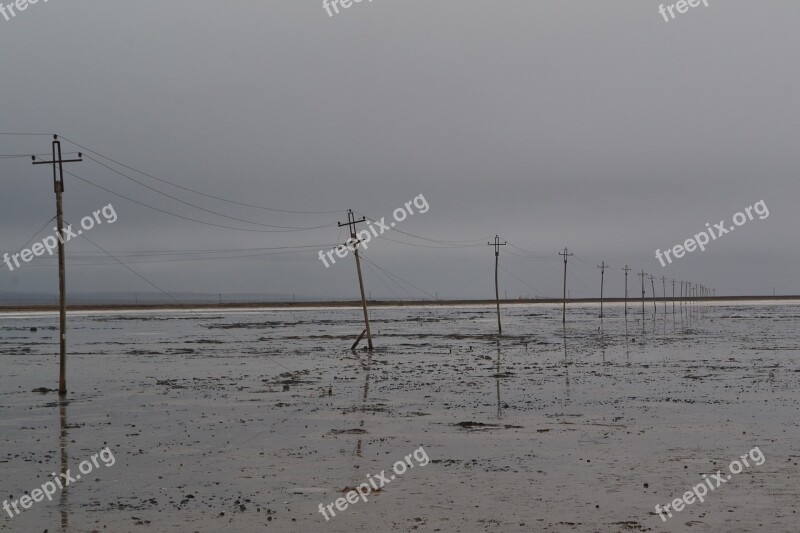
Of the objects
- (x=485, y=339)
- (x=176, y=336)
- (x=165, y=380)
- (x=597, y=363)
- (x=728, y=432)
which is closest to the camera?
(x=728, y=432)

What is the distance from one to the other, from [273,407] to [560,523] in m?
15.6

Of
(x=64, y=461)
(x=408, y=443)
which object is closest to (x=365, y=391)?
(x=408, y=443)

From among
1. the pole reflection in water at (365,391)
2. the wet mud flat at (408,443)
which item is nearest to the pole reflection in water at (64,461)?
the wet mud flat at (408,443)

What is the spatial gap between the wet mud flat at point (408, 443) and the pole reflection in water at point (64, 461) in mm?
56

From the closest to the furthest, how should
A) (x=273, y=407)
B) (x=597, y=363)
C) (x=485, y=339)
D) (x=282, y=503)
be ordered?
1. (x=282, y=503)
2. (x=273, y=407)
3. (x=597, y=363)
4. (x=485, y=339)

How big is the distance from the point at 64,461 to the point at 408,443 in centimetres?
799

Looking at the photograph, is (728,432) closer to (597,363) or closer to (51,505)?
(51,505)

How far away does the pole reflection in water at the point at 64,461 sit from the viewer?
13789 millimetres

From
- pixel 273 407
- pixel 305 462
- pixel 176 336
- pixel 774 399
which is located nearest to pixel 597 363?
pixel 774 399

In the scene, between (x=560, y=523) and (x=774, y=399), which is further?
(x=774, y=399)

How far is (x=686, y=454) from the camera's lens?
18.7 meters

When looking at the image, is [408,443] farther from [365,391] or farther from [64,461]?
[365,391]

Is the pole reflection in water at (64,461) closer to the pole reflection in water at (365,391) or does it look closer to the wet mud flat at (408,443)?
the wet mud flat at (408,443)

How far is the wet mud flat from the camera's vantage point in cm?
1386
